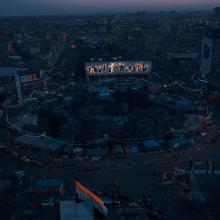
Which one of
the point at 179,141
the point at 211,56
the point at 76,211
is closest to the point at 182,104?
the point at 179,141

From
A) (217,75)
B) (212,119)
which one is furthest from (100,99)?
(217,75)

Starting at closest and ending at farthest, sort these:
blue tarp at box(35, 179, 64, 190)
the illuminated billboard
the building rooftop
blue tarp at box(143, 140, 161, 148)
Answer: the building rooftop
blue tarp at box(35, 179, 64, 190)
blue tarp at box(143, 140, 161, 148)
the illuminated billboard

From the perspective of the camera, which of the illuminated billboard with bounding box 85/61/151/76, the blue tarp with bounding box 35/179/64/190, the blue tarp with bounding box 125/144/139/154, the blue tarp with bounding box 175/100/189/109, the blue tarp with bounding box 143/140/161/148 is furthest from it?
the illuminated billboard with bounding box 85/61/151/76

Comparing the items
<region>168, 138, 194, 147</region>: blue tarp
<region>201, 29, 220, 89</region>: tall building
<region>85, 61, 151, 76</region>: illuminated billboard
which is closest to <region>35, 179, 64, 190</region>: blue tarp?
<region>168, 138, 194, 147</region>: blue tarp

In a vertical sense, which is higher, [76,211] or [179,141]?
[76,211]

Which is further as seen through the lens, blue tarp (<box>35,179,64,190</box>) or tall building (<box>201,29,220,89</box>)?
tall building (<box>201,29,220,89</box>)

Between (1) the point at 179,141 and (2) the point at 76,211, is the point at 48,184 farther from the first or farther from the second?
(1) the point at 179,141

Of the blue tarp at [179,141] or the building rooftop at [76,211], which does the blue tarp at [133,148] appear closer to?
the blue tarp at [179,141]

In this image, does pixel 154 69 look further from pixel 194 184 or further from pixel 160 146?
pixel 194 184

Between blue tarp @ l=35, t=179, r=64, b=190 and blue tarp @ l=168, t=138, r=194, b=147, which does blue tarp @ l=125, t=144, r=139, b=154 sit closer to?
blue tarp @ l=168, t=138, r=194, b=147
